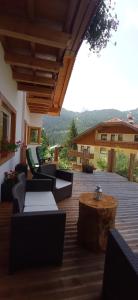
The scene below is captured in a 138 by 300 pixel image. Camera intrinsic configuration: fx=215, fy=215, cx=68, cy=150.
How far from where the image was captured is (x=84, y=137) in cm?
2039

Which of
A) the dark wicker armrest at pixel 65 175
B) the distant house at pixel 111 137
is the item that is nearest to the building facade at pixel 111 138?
the distant house at pixel 111 137

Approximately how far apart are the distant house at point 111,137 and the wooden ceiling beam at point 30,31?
13.8 metres

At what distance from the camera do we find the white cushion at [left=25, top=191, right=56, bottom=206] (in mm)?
3062

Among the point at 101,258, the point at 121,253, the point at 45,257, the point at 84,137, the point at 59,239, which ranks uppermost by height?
the point at 84,137

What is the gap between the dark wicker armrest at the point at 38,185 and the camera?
12.0 ft

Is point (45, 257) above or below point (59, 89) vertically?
below

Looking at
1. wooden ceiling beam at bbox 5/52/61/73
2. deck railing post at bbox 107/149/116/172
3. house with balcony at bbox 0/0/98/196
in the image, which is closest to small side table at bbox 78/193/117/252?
house with balcony at bbox 0/0/98/196

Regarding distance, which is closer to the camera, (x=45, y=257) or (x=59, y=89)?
(x=45, y=257)

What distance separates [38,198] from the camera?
3.27 m

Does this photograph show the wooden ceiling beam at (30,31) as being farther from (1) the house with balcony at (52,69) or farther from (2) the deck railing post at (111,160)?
(2) the deck railing post at (111,160)

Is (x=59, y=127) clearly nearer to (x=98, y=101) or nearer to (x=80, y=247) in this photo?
(x=98, y=101)

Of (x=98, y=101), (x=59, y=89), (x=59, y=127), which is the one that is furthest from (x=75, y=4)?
(x=98, y=101)

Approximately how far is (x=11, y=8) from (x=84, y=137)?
18231mm

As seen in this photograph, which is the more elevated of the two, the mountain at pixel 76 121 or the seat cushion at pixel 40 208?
the mountain at pixel 76 121
